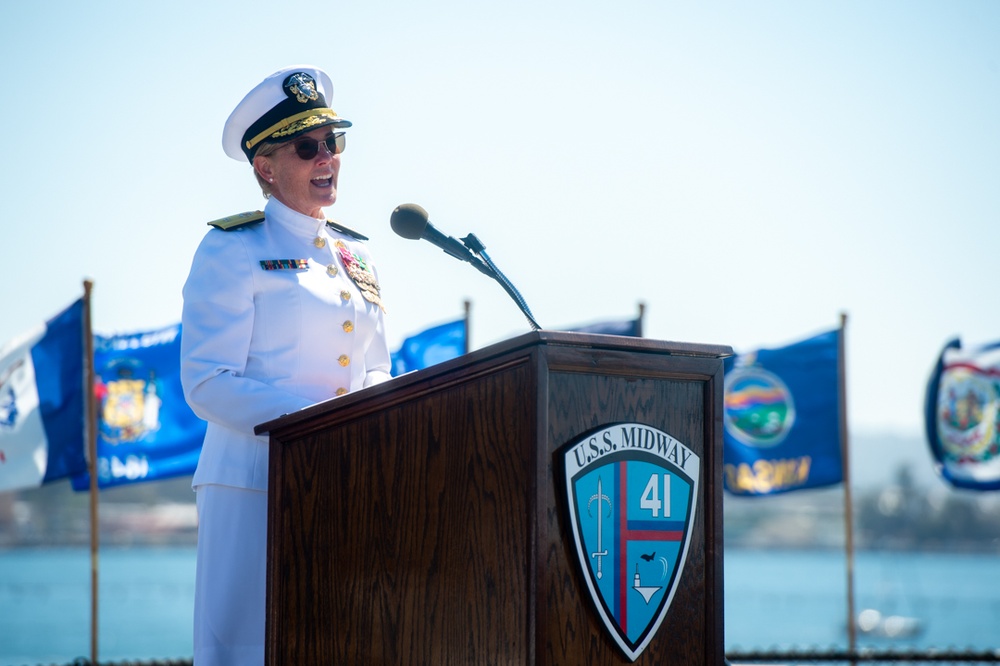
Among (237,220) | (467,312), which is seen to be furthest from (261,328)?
(467,312)

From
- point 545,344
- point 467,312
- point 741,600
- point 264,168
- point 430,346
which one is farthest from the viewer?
point 741,600

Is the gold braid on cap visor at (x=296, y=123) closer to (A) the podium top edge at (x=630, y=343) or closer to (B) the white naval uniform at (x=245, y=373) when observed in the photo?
(B) the white naval uniform at (x=245, y=373)

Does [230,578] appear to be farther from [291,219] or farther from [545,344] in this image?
[545,344]

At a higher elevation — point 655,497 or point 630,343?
point 630,343

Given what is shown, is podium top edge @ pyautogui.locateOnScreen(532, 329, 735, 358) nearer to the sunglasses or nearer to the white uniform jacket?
the white uniform jacket

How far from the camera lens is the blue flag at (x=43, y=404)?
7422mm

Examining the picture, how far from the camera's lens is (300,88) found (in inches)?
114

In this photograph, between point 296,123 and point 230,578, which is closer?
point 230,578

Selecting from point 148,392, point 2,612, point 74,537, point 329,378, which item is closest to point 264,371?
point 329,378

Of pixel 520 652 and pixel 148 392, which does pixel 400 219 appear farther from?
pixel 148 392

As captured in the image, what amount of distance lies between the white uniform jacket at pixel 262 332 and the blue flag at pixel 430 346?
530 cm

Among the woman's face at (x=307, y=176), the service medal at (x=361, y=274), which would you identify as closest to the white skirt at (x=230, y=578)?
the service medal at (x=361, y=274)

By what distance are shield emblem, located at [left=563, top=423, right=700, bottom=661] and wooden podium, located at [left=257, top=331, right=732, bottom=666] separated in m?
0.02

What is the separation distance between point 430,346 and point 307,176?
5461 millimetres
